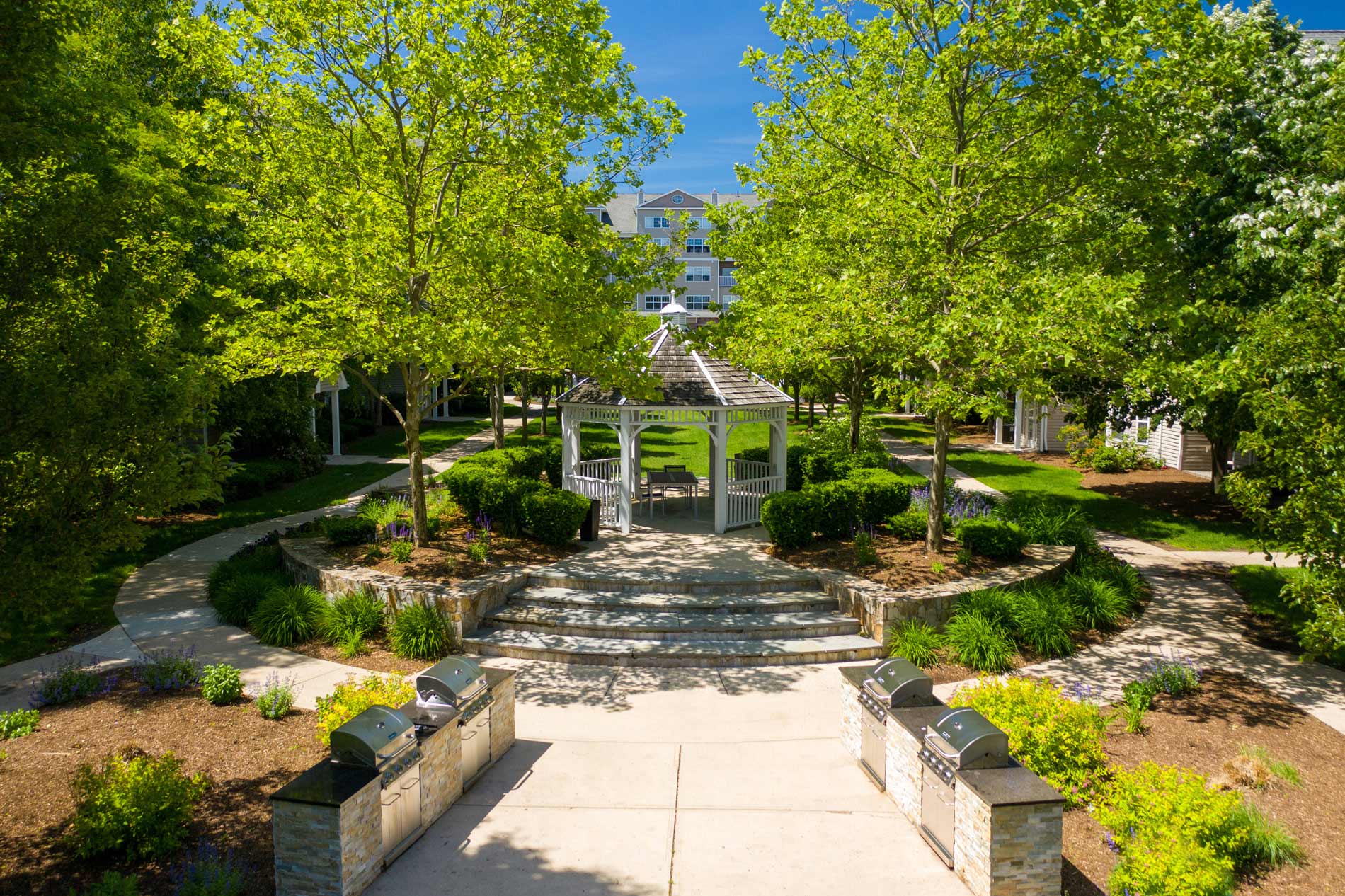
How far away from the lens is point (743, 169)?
57.1ft

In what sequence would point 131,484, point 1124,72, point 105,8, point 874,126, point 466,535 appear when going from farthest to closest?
point 105,8, point 466,535, point 874,126, point 1124,72, point 131,484

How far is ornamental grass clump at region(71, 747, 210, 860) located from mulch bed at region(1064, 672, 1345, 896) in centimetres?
658

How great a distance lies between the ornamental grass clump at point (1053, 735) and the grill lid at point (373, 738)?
4.73 metres

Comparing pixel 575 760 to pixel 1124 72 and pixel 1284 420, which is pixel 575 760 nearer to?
pixel 1284 420

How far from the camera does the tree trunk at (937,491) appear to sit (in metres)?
12.5

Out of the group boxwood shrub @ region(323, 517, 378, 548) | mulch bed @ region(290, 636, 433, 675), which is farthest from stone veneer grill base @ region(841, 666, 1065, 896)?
boxwood shrub @ region(323, 517, 378, 548)

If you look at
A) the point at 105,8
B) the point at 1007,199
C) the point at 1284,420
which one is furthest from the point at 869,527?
the point at 105,8

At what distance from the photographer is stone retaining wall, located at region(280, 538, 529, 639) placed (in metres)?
10.8

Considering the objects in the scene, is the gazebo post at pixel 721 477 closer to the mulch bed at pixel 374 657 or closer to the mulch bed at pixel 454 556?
the mulch bed at pixel 454 556

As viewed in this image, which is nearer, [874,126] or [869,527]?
[874,126]

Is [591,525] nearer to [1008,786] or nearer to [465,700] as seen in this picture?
[465,700]

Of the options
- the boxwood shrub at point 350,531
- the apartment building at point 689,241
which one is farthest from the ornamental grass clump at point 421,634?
the apartment building at point 689,241

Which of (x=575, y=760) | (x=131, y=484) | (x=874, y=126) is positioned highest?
(x=874, y=126)

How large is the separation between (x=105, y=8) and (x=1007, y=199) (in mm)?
18452
